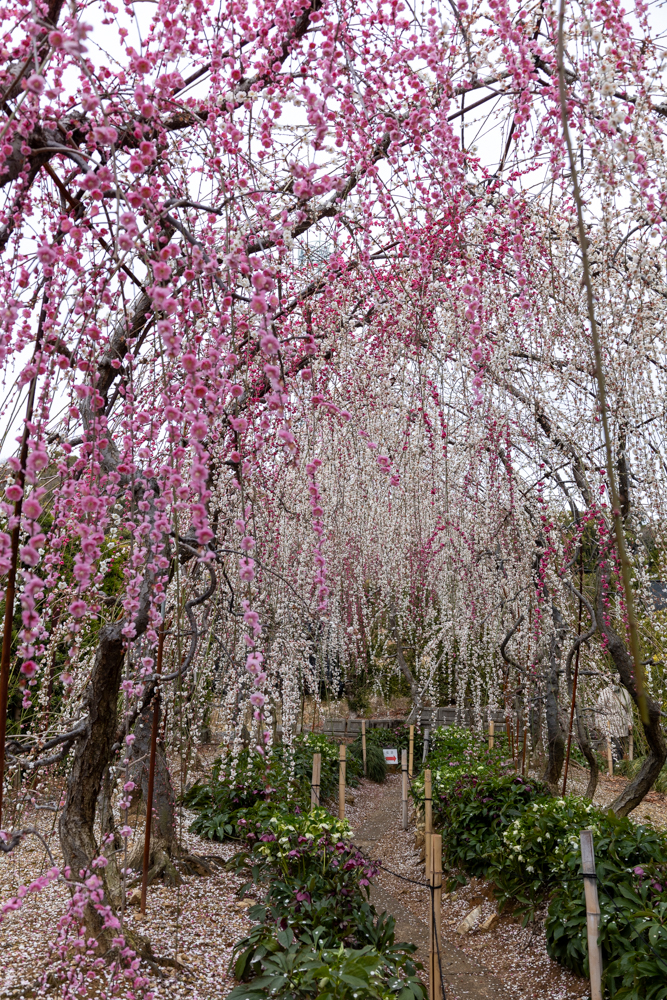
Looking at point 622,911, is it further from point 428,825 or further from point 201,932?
point 201,932

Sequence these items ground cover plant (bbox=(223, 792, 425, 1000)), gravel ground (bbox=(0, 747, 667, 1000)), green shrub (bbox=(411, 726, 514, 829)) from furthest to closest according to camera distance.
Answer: green shrub (bbox=(411, 726, 514, 829)) < gravel ground (bbox=(0, 747, 667, 1000)) < ground cover plant (bbox=(223, 792, 425, 1000))

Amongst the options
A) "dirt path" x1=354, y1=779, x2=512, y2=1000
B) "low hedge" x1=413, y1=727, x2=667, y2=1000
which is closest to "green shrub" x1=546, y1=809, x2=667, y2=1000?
"low hedge" x1=413, y1=727, x2=667, y2=1000

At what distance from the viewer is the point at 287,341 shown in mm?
1599

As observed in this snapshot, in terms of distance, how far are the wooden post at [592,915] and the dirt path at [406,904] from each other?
1.04 metres

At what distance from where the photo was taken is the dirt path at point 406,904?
361 centimetres

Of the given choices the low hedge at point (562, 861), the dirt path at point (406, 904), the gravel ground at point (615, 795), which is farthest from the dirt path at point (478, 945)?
the gravel ground at point (615, 795)

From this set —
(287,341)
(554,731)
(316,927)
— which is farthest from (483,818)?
(287,341)

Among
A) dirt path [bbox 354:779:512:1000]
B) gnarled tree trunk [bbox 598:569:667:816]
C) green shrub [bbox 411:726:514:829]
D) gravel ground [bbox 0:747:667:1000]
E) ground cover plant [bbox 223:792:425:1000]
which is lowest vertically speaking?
dirt path [bbox 354:779:512:1000]

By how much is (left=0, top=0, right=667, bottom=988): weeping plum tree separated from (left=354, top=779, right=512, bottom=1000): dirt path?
135 centimetres

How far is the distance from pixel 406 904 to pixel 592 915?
8.16ft

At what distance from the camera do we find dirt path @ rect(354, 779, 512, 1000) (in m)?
3.61

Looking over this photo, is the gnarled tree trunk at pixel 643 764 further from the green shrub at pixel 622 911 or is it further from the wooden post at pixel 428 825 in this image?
the wooden post at pixel 428 825

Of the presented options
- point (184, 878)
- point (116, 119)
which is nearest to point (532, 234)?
point (116, 119)

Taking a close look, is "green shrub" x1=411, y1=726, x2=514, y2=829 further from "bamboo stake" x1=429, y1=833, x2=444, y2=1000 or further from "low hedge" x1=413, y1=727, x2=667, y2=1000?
"bamboo stake" x1=429, y1=833, x2=444, y2=1000
